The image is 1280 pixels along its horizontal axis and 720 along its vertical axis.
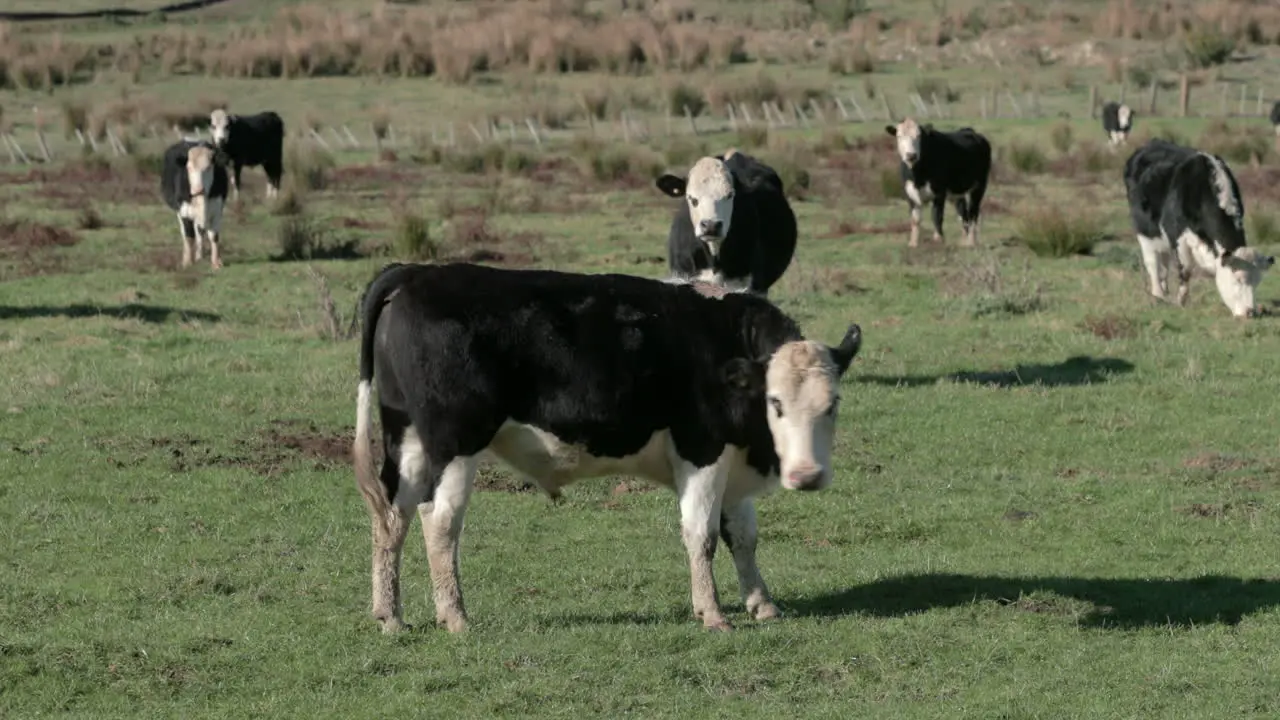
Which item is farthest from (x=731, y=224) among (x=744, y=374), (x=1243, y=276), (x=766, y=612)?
(x=744, y=374)

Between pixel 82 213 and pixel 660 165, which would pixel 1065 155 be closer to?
pixel 660 165

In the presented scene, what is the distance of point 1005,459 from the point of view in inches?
527

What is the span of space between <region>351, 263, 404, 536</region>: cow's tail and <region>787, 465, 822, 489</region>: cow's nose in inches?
76.6

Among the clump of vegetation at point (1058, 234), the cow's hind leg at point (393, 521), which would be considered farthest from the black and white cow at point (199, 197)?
the cow's hind leg at point (393, 521)

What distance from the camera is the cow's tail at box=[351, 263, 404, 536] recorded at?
880cm

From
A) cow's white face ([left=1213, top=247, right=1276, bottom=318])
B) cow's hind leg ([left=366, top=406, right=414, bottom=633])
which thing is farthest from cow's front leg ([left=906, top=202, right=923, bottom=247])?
cow's hind leg ([left=366, top=406, right=414, bottom=633])

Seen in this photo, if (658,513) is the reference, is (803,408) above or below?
above

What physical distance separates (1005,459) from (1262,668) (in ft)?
16.6

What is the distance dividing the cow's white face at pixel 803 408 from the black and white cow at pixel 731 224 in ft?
18.2

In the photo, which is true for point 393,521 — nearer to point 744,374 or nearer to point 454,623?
point 454,623

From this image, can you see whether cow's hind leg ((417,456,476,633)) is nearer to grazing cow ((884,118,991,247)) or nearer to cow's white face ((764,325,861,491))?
cow's white face ((764,325,861,491))

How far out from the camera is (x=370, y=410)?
9086 millimetres

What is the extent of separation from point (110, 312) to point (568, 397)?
11.8 m

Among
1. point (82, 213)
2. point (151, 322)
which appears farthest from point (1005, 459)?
point (82, 213)
